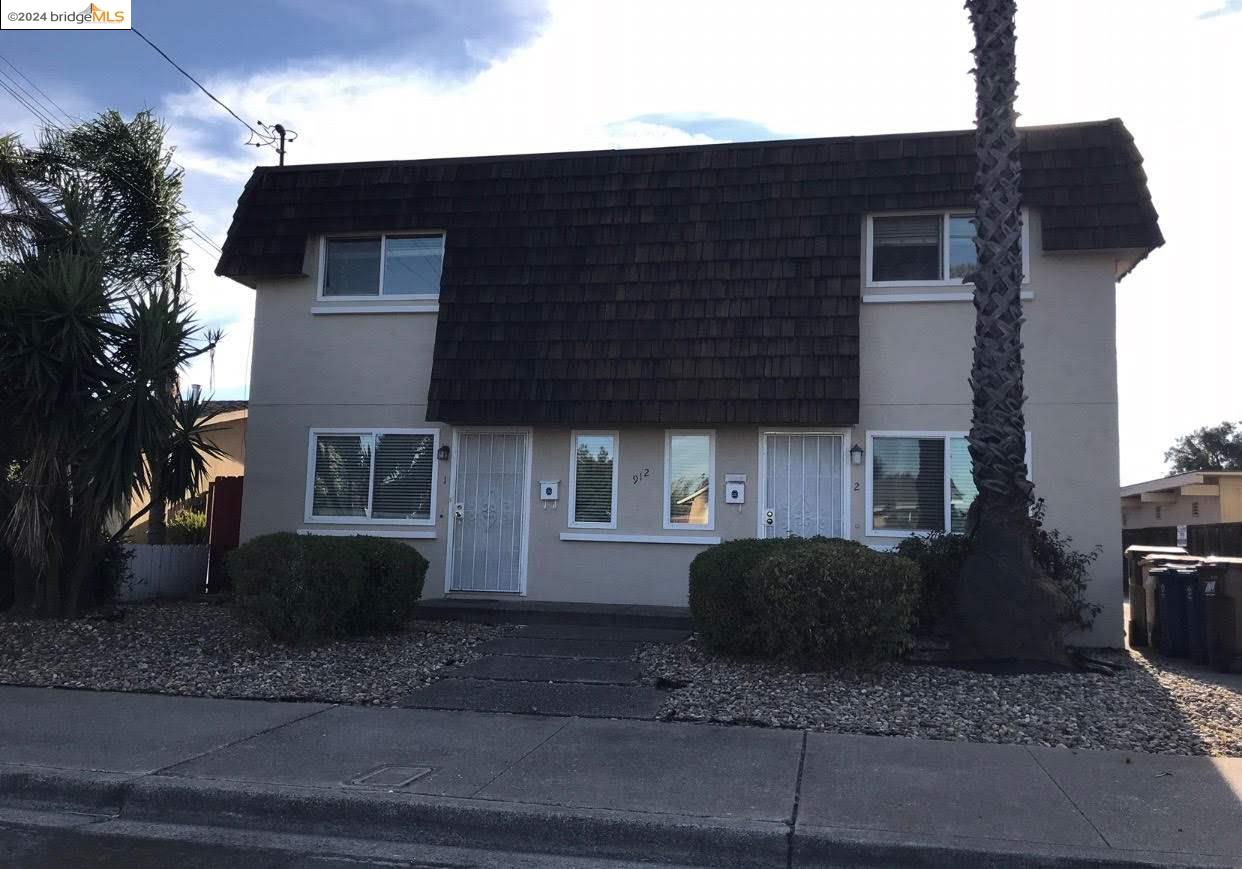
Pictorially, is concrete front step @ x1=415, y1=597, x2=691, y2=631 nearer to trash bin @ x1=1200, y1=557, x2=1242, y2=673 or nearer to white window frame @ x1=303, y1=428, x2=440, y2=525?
white window frame @ x1=303, y1=428, x2=440, y2=525

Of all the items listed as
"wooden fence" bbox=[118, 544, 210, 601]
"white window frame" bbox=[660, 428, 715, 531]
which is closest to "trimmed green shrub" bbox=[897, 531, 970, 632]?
"white window frame" bbox=[660, 428, 715, 531]

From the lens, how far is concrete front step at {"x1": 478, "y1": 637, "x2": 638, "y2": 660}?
1028cm

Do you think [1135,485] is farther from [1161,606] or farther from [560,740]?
[560,740]

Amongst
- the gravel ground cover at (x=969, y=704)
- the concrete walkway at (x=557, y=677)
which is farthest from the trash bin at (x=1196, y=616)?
the concrete walkway at (x=557, y=677)

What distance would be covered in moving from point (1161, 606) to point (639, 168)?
7943mm

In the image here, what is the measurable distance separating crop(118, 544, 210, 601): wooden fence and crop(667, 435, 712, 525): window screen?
706 cm

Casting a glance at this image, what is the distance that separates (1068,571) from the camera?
11039 millimetres

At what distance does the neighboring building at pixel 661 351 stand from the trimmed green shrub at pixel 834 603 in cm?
A: 315

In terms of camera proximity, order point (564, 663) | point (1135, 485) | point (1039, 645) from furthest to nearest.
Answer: point (1135, 485)
point (564, 663)
point (1039, 645)

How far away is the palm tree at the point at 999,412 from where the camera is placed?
30.2ft

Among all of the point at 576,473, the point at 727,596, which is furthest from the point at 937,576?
the point at 576,473

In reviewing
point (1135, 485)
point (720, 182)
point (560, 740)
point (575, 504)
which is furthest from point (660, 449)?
point (1135, 485)

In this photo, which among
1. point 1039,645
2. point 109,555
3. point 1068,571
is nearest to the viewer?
point 1039,645

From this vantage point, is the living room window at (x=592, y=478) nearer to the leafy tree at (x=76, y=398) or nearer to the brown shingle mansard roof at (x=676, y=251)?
the brown shingle mansard roof at (x=676, y=251)
